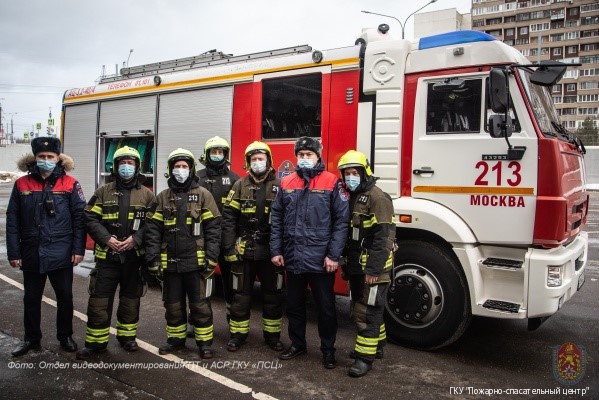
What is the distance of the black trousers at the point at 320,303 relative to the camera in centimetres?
430

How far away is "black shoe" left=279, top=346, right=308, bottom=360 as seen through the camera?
14.6 feet

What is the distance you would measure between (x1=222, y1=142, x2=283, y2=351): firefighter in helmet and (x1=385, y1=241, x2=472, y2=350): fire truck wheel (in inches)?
43.0

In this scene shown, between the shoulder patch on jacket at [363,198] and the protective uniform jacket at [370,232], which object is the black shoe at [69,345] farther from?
the shoulder patch on jacket at [363,198]

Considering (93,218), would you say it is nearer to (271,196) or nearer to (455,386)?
(271,196)

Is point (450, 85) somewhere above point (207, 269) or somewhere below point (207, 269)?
above

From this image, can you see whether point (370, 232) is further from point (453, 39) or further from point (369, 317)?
point (453, 39)

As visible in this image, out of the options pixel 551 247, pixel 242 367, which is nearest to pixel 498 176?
pixel 551 247

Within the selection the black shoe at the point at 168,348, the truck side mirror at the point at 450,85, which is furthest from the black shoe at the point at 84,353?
the truck side mirror at the point at 450,85

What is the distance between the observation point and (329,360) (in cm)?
427

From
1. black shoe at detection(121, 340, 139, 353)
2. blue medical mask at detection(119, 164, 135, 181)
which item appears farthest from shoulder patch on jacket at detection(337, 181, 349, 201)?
black shoe at detection(121, 340, 139, 353)

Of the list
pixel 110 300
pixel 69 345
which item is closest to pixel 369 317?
pixel 110 300

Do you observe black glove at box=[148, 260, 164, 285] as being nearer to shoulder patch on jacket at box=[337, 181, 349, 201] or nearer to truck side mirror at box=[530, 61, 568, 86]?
shoulder patch on jacket at box=[337, 181, 349, 201]

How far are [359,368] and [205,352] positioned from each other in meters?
1.34

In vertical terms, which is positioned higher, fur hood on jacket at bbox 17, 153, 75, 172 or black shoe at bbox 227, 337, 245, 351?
fur hood on jacket at bbox 17, 153, 75, 172
